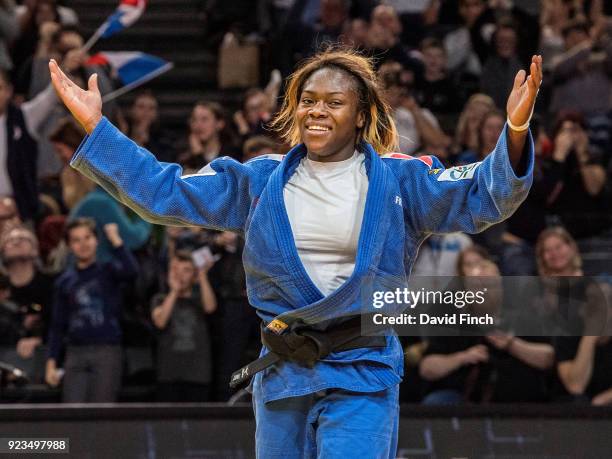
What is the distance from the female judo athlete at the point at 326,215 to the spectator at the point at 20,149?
4485 millimetres

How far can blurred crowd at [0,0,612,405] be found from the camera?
602cm

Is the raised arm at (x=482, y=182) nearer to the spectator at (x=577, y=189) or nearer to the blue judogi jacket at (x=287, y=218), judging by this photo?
the blue judogi jacket at (x=287, y=218)

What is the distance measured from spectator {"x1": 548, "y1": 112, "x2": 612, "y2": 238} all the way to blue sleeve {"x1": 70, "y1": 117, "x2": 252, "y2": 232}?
4.40 m

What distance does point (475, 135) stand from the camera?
315 inches

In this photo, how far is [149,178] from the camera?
350cm

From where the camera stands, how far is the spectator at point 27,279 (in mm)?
6922

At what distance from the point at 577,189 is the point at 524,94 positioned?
461cm

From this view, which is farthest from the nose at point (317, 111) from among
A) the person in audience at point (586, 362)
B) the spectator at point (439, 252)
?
the spectator at point (439, 252)

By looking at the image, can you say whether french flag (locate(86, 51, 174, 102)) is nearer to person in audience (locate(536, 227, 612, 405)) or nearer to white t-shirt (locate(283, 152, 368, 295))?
person in audience (locate(536, 227, 612, 405))

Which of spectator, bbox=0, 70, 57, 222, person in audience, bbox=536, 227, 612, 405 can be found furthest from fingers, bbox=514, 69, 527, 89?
spectator, bbox=0, 70, 57, 222

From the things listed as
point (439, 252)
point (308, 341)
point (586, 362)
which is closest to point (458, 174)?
point (308, 341)

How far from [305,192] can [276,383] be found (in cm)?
57

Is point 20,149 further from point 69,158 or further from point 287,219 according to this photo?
point 287,219

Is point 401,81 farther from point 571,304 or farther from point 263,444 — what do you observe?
point 263,444
